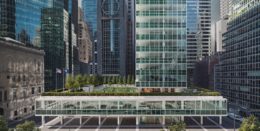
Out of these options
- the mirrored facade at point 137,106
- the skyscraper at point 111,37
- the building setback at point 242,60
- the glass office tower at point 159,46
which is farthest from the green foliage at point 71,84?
the skyscraper at point 111,37

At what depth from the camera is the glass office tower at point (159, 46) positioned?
89.1 meters

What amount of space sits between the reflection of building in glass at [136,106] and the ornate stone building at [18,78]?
1386 cm

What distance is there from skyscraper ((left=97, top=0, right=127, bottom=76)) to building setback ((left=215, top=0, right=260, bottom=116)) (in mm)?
55923

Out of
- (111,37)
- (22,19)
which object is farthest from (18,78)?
(111,37)

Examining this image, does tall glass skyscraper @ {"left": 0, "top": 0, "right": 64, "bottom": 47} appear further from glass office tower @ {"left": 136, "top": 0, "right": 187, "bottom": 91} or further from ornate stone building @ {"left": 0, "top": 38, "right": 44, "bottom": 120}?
glass office tower @ {"left": 136, "top": 0, "right": 187, "bottom": 91}

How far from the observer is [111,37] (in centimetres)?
17775

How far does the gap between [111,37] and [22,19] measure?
211 ft

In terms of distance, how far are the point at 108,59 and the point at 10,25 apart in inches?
2812

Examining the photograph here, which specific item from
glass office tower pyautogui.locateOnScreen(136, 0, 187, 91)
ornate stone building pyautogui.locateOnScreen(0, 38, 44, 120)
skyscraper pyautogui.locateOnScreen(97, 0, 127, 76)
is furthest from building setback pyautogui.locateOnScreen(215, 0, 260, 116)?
ornate stone building pyautogui.locateOnScreen(0, 38, 44, 120)

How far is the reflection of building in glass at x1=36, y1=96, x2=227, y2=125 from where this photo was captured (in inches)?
2854

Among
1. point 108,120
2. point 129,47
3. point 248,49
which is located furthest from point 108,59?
point 108,120

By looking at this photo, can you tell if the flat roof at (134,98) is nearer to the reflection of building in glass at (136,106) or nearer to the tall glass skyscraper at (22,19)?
the reflection of building in glass at (136,106)

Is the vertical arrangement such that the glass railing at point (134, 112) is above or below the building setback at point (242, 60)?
below

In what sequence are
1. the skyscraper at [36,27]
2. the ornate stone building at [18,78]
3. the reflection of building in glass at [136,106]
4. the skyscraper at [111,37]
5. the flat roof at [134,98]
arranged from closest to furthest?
the reflection of building in glass at [136,106], the flat roof at [134,98], the ornate stone building at [18,78], the skyscraper at [36,27], the skyscraper at [111,37]
